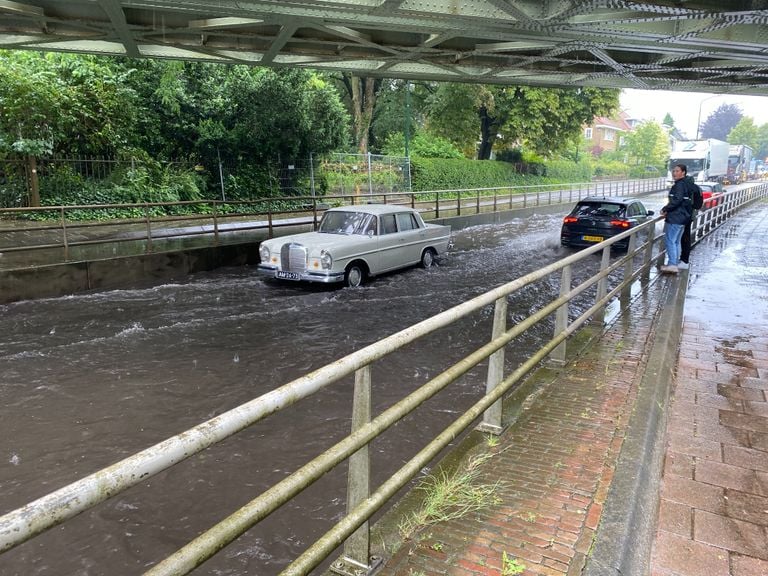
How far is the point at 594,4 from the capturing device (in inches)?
314

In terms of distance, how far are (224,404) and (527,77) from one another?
12537 millimetres

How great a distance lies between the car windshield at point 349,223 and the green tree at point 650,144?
228 feet

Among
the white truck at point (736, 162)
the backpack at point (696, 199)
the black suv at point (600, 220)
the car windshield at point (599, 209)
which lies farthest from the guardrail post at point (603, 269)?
the white truck at point (736, 162)

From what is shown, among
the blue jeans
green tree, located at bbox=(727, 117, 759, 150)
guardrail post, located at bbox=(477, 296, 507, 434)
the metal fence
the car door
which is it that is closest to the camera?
guardrail post, located at bbox=(477, 296, 507, 434)

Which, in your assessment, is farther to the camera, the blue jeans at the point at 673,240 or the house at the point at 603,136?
the house at the point at 603,136

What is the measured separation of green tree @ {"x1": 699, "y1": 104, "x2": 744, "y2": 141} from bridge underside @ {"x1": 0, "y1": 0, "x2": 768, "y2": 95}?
15215 centimetres

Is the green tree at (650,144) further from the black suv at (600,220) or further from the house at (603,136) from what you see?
the black suv at (600,220)

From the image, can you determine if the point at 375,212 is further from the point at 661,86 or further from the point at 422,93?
the point at 422,93

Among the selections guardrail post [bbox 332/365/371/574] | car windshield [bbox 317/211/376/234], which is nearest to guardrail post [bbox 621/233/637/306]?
car windshield [bbox 317/211/376/234]

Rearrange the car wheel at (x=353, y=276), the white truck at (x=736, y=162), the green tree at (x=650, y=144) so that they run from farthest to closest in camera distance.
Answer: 1. the green tree at (x=650, y=144)
2. the white truck at (x=736, y=162)
3. the car wheel at (x=353, y=276)

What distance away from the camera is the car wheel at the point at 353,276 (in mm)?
10469

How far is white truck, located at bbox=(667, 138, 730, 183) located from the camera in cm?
4236

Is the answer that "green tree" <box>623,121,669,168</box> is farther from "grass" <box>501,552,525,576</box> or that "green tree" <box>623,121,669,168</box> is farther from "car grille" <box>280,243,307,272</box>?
"grass" <box>501,552,525,576</box>

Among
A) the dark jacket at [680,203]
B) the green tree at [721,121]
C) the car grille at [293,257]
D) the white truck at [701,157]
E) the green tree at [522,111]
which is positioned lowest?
the car grille at [293,257]
